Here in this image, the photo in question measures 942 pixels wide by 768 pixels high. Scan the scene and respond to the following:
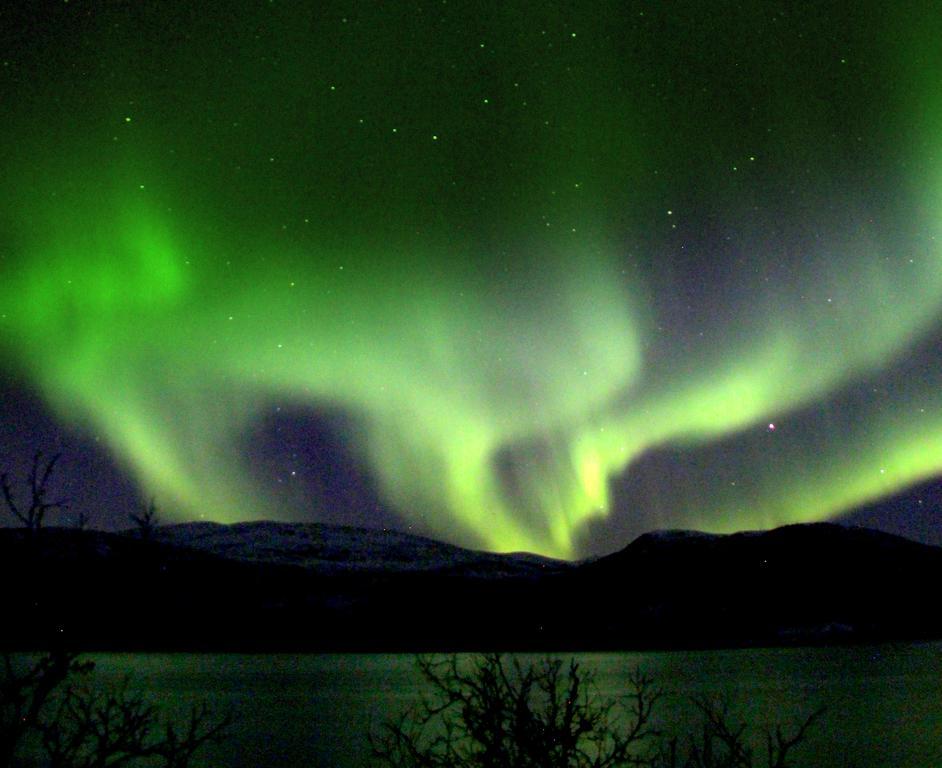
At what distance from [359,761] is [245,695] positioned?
172ft

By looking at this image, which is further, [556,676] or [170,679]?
[170,679]

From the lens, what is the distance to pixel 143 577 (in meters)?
5.64

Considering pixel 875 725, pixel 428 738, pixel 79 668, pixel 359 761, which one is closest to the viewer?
pixel 79 668

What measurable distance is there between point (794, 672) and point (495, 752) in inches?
4967

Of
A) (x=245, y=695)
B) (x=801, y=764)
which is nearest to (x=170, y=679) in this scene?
(x=245, y=695)

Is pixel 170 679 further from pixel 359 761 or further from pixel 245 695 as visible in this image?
pixel 359 761

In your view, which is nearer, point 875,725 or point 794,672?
point 875,725

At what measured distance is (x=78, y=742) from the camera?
16.8 feet

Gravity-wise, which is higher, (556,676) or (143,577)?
(143,577)

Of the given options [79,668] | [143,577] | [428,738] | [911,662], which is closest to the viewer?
[79,668]

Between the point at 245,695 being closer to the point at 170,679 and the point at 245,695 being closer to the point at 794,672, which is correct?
the point at 170,679

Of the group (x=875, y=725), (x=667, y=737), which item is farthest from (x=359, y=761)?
(x=875, y=725)

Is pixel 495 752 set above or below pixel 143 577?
below

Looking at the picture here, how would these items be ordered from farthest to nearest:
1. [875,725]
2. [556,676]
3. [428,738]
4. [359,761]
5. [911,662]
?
[911,662] < [875,725] < [428,738] < [359,761] < [556,676]
